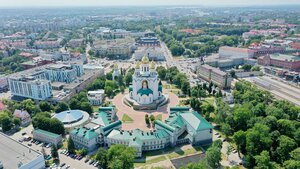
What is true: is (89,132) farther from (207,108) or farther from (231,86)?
(231,86)

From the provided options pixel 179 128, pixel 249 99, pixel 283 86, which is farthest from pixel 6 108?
pixel 283 86

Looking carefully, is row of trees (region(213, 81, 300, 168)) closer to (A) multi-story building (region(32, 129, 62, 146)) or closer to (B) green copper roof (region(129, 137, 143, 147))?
(B) green copper roof (region(129, 137, 143, 147))

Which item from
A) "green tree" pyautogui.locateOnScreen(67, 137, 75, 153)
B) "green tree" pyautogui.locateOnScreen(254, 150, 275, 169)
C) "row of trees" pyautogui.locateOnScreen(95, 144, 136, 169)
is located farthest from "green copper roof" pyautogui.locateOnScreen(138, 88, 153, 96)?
"green tree" pyautogui.locateOnScreen(254, 150, 275, 169)

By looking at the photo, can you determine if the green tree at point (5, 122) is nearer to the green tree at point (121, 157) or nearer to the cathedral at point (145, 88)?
the green tree at point (121, 157)

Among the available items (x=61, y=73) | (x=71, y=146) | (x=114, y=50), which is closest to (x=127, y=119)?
(x=71, y=146)

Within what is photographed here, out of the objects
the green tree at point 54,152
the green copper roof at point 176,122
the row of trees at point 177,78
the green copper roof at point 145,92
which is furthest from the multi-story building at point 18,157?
the row of trees at point 177,78

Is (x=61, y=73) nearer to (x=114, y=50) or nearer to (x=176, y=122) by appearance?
(x=114, y=50)
